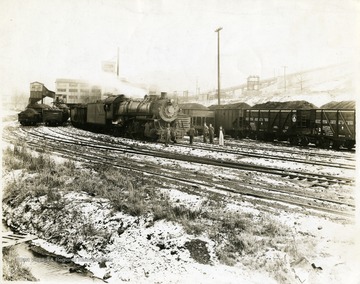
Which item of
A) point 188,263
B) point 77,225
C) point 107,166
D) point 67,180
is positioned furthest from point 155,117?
point 188,263

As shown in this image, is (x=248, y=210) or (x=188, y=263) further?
(x=248, y=210)

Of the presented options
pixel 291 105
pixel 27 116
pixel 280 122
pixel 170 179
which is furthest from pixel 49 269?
pixel 291 105

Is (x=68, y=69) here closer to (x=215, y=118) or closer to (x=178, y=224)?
(x=178, y=224)

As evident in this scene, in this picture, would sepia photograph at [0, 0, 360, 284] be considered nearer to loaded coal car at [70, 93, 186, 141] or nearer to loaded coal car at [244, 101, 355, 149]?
loaded coal car at [244, 101, 355, 149]

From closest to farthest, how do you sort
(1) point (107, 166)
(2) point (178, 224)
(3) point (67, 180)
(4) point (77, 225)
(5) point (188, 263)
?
1. (5) point (188, 263)
2. (2) point (178, 224)
3. (4) point (77, 225)
4. (3) point (67, 180)
5. (1) point (107, 166)

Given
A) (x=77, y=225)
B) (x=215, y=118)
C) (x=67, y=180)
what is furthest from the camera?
(x=215, y=118)

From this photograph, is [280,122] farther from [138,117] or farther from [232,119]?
[138,117]

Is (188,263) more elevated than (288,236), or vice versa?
(288,236)
